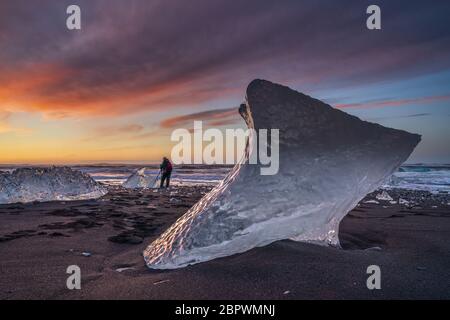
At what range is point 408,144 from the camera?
313cm

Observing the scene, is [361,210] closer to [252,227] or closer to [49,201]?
[252,227]

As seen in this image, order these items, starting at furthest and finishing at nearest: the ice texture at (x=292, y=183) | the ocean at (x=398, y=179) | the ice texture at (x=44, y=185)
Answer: the ocean at (x=398, y=179), the ice texture at (x=44, y=185), the ice texture at (x=292, y=183)

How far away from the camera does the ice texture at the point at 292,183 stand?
2730mm

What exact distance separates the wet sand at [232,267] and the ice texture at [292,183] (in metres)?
0.15

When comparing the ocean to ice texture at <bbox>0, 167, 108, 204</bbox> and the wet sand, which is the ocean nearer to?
ice texture at <bbox>0, 167, 108, 204</bbox>

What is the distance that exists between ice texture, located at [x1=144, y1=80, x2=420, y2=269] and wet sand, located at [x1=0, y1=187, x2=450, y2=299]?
15cm

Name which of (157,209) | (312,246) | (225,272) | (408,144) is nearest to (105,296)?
(225,272)

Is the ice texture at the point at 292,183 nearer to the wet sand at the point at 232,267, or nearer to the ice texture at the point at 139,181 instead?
the wet sand at the point at 232,267

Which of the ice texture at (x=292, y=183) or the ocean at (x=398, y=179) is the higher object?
the ice texture at (x=292, y=183)

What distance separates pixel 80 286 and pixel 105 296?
1.10 ft

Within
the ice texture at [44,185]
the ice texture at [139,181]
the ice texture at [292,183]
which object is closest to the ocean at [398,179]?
the ice texture at [139,181]

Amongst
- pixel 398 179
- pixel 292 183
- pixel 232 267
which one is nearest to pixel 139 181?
pixel 292 183

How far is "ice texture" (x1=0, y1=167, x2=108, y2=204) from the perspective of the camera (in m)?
7.21

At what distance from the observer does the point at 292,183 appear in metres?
2.93
